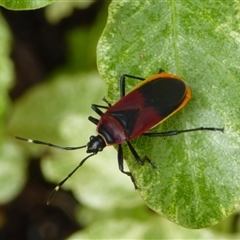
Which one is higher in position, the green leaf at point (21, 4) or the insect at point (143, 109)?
the green leaf at point (21, 4)

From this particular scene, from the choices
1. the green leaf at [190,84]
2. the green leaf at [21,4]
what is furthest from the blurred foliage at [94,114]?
the green leaf at [21,4]

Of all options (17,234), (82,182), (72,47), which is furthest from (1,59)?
(17,234)

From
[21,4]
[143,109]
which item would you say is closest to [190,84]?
[143,109]

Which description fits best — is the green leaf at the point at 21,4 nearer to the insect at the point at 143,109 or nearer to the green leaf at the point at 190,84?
the green leaf at the point at 190,84

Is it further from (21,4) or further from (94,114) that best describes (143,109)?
(94,114)

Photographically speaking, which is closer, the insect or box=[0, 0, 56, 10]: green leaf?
box=[0, 0, 56, 10]: green leaf

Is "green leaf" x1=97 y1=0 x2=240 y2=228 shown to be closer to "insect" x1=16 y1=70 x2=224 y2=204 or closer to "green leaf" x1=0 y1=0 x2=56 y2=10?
"insect" x1=16 y1=70 x2=224 y2=204

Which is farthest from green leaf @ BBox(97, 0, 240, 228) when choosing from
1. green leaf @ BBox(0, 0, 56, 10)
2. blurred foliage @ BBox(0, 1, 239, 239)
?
green leaf @ BBox(0, 0, 56, 10)

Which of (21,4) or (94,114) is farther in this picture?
(94,114)
